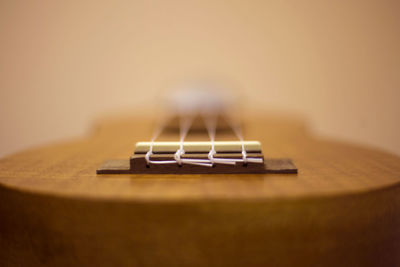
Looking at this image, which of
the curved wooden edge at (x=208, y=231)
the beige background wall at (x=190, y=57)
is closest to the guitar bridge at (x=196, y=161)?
the curved wooden edge at (x=208, y=231)

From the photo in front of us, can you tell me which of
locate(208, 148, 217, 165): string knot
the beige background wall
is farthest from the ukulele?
the beige background wall

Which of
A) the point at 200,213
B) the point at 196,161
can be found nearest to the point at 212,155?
the point at 196,161

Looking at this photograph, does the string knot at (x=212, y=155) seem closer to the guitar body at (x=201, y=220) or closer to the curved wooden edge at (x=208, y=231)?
the guitar body at (x=201, y=220)

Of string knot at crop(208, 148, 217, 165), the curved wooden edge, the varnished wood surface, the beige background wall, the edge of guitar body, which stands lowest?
the curved wooden edge

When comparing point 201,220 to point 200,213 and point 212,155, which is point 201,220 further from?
point 212,155

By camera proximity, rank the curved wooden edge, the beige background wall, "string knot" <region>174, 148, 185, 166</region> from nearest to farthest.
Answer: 1. the curved wooden edge
2. "string knot" <region>174, 148, 185, 166</region>
3. the beige background wall

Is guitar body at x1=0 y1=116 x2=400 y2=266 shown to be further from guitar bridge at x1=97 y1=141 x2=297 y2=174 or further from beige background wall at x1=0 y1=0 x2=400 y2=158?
beige background wall at x1=0 y1=0 x2=400 y2=158

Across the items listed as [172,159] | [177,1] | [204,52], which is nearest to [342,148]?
[172,159]
